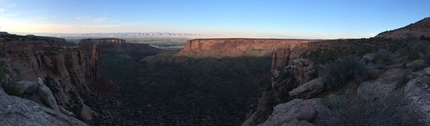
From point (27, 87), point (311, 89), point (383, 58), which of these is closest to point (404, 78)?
point (311, 89)

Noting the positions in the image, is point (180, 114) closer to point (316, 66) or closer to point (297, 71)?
point (297, 71)

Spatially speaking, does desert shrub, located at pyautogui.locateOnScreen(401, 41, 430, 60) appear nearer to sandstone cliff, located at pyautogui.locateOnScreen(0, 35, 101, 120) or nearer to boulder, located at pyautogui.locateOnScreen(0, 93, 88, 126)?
boulder, located at pyautogui.locateOnScreen(0, 93, 88, 126)

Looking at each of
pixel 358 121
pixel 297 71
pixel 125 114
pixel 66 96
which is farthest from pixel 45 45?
pixel 358 121

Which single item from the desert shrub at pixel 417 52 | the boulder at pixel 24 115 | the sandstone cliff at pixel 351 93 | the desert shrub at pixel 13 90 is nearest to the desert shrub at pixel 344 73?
the sandstone cliff at pixel 351 93

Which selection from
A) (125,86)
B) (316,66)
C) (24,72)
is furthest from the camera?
(125,86)

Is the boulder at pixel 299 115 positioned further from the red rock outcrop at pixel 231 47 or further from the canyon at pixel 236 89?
the red rock outcrop at pixel 231 47

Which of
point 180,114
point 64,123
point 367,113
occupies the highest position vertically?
point 367,113

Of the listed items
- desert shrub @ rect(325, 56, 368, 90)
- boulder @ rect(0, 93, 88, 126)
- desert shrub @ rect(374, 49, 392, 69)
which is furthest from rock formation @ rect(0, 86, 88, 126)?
desert shrub @ rect(374, 49, 392, 69)

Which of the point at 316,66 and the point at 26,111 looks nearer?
the point at 26,111
